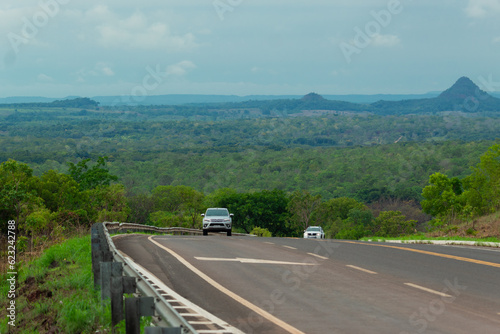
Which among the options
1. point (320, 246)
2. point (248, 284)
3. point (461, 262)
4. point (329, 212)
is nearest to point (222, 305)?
point (248, 284)

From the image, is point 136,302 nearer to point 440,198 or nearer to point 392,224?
point 440,198

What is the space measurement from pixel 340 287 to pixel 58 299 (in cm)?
508

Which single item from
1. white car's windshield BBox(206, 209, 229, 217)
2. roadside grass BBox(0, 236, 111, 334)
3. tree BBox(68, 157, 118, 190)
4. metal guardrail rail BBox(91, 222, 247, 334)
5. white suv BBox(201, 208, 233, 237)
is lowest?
tree BBox(68, 157, 118, 190)

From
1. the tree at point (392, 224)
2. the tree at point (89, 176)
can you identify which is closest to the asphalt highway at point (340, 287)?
the tree at point (89, 176)

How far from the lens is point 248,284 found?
13.0 metres

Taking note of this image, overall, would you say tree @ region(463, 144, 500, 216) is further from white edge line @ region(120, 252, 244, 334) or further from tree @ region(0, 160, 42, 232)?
white edge line @ region(120, 252, 244, 334)

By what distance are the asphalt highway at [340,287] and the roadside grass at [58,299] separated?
5.34 feet

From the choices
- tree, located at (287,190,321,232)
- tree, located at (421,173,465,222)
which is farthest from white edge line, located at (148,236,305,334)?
tree, located at (287,190,321,232)

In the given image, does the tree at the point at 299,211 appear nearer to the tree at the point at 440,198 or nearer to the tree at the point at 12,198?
the tree at the point at 440,198

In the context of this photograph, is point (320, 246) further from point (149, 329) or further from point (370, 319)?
point (149, 329)

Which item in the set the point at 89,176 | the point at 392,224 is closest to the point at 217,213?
the point at 89,176

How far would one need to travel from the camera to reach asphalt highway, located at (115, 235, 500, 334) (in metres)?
9.16

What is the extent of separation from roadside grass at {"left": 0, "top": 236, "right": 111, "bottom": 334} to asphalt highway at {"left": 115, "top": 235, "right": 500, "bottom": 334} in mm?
1627

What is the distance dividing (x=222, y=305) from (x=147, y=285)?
10.2 feet
